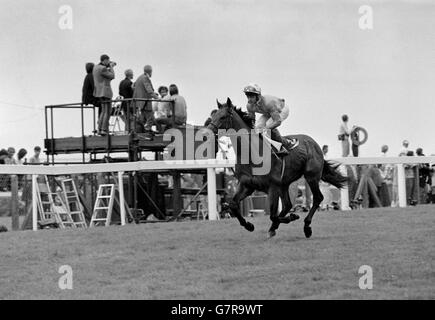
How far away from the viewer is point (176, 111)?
22250 mm

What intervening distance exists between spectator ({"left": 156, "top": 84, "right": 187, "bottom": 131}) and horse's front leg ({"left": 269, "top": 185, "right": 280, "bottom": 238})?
5968 millimetres

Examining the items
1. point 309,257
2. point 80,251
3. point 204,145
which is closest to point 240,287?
point 309,257

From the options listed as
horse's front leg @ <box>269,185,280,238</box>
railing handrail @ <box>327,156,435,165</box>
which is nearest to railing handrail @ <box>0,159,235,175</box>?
railing handrail @ <box>327,156,435,165</box>

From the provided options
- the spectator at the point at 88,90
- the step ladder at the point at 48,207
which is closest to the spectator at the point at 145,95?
the spectator at the point at 88,90

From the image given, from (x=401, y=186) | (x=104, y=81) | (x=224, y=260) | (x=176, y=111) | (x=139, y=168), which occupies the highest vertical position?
(x=104, y=81)

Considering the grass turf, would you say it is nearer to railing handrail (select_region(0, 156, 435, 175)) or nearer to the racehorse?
the racehorse

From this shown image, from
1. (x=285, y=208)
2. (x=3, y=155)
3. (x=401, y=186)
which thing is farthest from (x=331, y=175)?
(x=3, y=155)

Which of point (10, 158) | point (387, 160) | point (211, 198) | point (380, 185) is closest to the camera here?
point (211, 198)

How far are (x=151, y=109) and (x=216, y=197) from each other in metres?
2.33

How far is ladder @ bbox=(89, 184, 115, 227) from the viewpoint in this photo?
68.4 ft

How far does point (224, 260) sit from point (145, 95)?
29.1 ft

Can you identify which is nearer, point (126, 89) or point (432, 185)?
point (126, 89)

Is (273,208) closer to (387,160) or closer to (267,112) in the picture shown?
(267,112)

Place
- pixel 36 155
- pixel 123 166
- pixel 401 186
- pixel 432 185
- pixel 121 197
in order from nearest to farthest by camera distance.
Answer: pixel 121 197 < pixel 123 166 < pixel 401 186 < pixel 36 155 < pixel 432 185
